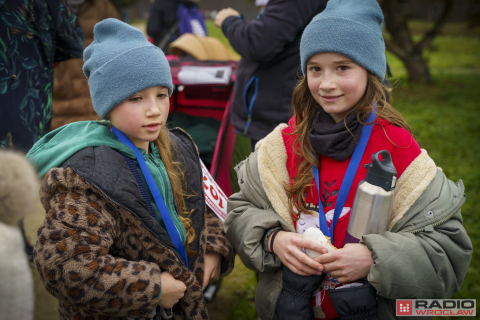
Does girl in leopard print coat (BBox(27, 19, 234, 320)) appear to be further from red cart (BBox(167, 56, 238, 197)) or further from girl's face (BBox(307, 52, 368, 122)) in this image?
red cart (BBox(167, 56, 238, 197))

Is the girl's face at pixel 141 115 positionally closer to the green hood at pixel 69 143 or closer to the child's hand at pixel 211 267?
the green hood at pixel 69 143

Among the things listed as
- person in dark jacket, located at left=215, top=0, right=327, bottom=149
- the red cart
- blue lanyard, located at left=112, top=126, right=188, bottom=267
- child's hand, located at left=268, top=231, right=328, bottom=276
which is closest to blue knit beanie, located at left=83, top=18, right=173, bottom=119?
blue lanyard, located at left=112, top=126, right=188, bottom=267

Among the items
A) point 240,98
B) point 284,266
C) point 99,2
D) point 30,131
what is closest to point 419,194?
point 284,266

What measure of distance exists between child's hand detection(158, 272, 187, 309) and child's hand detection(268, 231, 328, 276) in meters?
0.41

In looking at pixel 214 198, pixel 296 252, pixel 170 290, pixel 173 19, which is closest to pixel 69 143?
pixel 170 290

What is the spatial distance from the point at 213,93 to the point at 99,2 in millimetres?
1752

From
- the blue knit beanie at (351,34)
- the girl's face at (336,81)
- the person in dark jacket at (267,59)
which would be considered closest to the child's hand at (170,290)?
the girl's face at (336,81)

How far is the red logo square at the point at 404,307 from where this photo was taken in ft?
4.83

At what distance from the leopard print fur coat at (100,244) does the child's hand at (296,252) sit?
1.28ft

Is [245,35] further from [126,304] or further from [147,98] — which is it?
[126,304]

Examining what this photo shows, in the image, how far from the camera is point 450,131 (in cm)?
727

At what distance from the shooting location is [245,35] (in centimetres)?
246

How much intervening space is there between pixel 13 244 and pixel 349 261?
3.70 feet

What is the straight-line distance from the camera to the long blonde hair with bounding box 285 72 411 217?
1.53 metres
